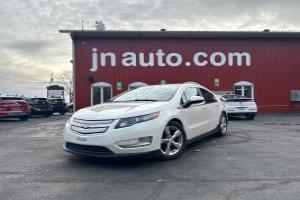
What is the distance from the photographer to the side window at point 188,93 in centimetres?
721

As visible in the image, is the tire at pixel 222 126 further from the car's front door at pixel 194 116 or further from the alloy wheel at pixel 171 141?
the alloy wheel at pixel 171 141

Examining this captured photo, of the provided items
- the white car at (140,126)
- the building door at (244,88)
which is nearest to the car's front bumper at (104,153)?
the white car at (140,126)

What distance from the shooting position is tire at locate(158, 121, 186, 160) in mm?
6270

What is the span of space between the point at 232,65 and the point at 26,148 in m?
20.5

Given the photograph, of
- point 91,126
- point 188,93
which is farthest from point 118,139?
point 188,93

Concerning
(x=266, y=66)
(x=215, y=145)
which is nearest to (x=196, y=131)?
(x=215, y=145)

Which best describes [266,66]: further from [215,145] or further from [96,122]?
[96,122]

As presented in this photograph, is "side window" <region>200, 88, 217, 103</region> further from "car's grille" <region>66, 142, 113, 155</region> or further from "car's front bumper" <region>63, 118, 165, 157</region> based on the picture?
"car's grille" <region>66, 142, 113, 155</region>

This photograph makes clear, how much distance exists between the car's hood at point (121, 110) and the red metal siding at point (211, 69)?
18965 mm

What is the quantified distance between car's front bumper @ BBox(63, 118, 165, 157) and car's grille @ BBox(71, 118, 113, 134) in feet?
0.19

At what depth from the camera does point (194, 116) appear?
7395mm

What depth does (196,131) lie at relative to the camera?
7.48 meters

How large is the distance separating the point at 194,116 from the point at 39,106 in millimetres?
18034

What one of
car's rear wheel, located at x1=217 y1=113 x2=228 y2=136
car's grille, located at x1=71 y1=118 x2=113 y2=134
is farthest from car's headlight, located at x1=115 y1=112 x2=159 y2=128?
car's rear wheel, located at x1=217 y1=113 x2=228 y2=136
